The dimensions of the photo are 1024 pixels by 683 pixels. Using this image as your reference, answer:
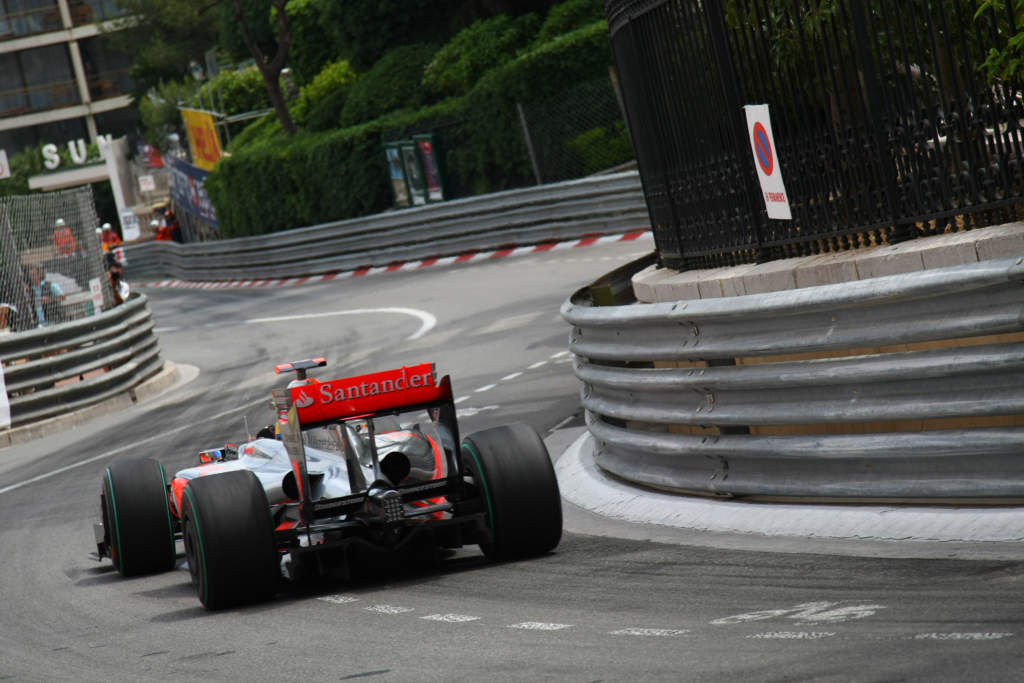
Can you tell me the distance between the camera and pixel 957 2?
6.64 metres

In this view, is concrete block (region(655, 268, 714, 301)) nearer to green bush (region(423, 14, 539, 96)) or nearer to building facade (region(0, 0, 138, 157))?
green bush (region(423, 14, 539, 96))

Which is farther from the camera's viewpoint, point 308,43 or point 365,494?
point 308,43

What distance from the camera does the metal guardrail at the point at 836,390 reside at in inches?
254

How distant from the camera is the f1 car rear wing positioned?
7.71 metres

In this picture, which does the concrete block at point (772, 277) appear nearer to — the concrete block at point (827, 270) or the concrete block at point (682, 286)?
the concrete block at point (827, 270)

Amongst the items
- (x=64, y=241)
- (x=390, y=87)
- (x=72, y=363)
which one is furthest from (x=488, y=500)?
(x=390, y=87)

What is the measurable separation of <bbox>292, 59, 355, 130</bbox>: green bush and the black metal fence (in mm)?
35232

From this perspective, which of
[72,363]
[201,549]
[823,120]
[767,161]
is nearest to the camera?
[201,549]

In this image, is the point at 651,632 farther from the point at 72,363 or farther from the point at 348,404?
the point at 72,363

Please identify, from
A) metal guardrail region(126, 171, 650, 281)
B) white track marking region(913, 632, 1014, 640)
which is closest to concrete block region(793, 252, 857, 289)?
white track marking region(913, 632, 1014, 640)

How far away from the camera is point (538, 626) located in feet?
20.6

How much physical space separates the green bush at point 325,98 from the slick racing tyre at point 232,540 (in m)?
37.3

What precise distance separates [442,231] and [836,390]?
26218mm

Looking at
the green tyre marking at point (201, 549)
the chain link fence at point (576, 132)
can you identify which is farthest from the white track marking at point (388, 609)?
the chain link fence at point (576, 132)
